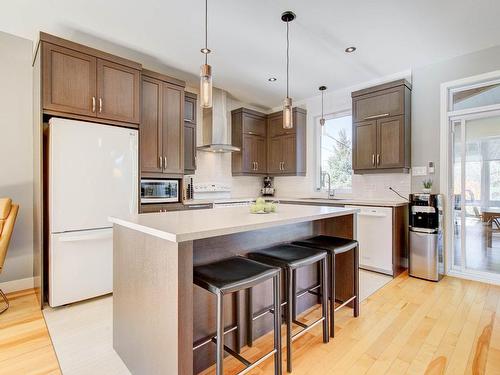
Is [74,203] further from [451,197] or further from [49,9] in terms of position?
[451,197]

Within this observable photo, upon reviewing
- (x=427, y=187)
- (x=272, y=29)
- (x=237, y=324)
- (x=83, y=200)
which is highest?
(x=272, y=29)

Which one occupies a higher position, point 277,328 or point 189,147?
point 189,147

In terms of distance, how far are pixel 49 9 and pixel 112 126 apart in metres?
1.12

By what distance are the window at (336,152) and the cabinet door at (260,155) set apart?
1.04 m

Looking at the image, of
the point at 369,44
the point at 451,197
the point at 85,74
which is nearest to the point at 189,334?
the point at 85,74

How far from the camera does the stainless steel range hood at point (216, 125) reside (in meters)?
4.51

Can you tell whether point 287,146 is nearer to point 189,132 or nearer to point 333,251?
point 189,132

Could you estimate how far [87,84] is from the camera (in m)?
2.71

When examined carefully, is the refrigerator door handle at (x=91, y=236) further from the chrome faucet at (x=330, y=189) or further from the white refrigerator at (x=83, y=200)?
the chrome faucet at (x=330, y=189)

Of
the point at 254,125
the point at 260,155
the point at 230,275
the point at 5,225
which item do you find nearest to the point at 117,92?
the point at 5,225

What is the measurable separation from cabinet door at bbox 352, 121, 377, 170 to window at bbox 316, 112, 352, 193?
60cm

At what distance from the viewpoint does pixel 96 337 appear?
2.10m

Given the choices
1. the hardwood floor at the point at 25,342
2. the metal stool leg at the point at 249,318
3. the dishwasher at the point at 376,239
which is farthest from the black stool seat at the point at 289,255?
the dishwasher at the point at 376,239

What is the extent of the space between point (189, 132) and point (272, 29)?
1872 millimetres
